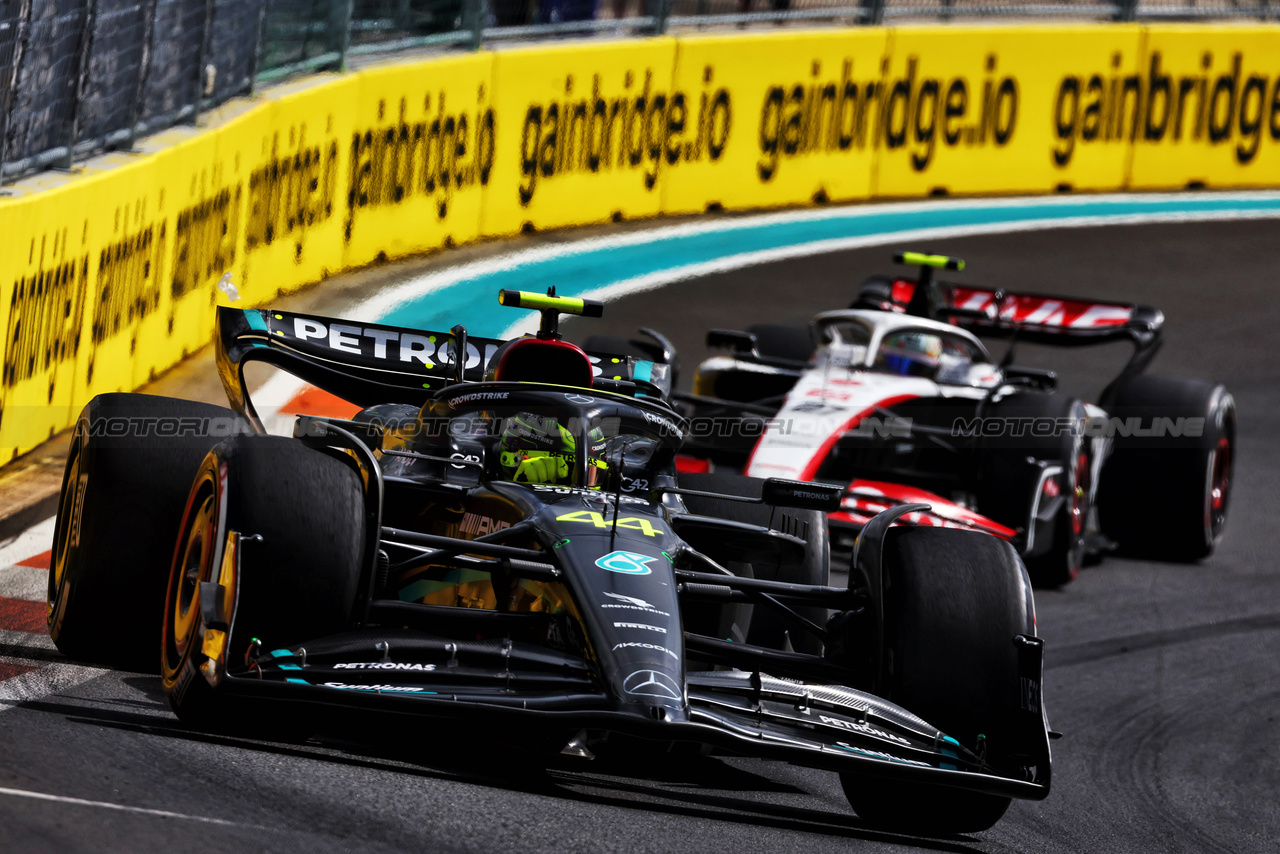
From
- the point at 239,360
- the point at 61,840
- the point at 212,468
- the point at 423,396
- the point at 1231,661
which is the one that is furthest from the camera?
the point at 1231,661

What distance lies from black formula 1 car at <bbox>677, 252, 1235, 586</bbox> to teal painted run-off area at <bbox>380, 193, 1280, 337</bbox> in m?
1.94

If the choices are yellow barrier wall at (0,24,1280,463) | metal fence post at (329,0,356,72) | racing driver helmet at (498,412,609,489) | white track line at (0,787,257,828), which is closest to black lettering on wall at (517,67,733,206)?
yellow barrier wall at (0,24,1280,463)

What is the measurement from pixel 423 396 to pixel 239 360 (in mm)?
895

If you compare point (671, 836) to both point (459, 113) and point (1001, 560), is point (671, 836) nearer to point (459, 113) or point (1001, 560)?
point (1001, 560)

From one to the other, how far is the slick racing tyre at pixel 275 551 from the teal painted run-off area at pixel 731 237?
6.59 m

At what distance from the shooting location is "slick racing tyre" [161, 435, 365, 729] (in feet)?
17.6

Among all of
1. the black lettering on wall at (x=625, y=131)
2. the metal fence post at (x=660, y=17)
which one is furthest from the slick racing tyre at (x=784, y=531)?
the metal fence post at (x=660, y=17)

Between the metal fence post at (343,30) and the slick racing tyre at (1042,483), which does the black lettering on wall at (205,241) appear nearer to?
the metal fence post at (343,30)

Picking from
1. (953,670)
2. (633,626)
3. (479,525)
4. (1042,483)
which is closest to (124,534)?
(479,525)

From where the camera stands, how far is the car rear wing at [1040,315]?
12.1m

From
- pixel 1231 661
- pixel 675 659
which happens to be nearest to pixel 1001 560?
pixel 675 659

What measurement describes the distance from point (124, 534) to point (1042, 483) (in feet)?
18.7

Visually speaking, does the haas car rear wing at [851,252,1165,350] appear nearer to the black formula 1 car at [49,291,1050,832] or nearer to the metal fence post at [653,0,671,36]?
the metal fence post at [653,0,671,36]

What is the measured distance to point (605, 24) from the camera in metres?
15.9
